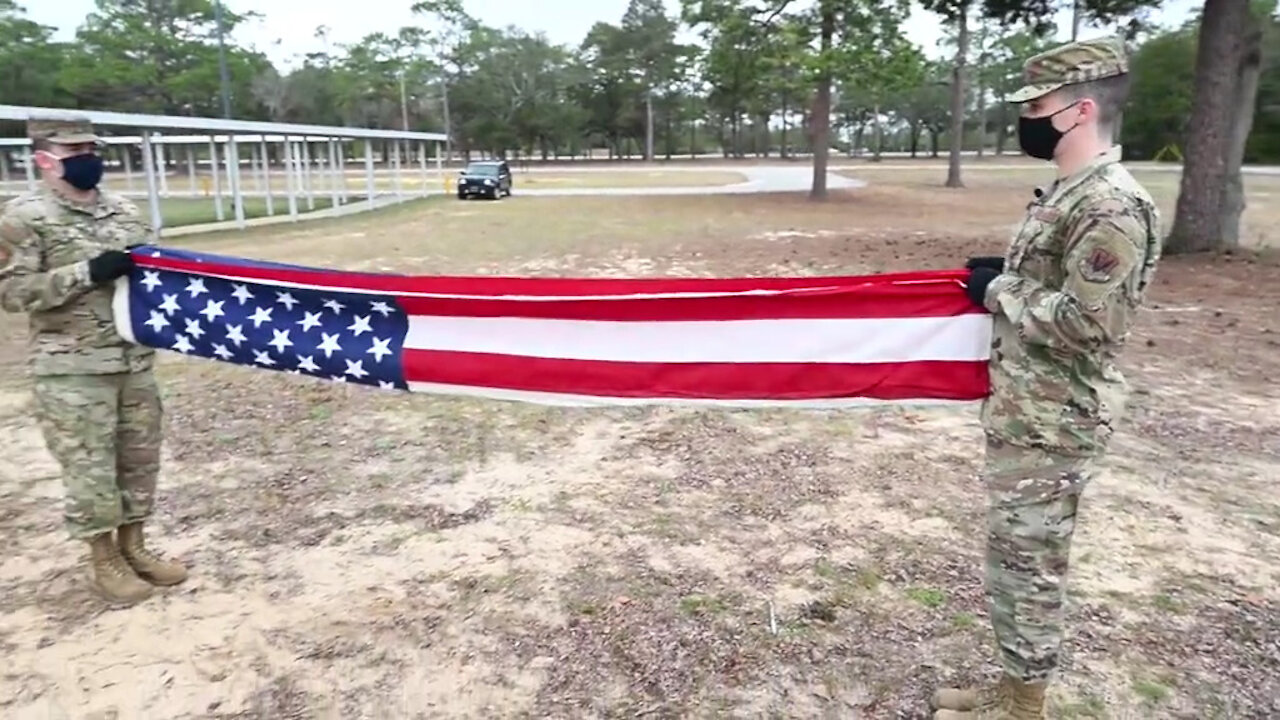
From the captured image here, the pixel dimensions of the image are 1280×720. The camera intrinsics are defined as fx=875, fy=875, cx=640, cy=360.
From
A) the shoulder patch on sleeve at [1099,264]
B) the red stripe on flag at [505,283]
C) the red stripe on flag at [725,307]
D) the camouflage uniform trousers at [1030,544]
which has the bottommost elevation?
the camouflage uniform trousers at [1030,544]

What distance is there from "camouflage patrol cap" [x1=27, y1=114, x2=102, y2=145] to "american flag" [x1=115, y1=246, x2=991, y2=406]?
1.48 ft

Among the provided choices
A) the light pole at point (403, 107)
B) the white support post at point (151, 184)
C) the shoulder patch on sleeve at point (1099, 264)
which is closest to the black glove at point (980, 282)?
the shoulder patch on sleeve at point (1099, 264)

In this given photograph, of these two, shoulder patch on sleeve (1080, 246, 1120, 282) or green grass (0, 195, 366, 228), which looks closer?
shoulder patch on sleeve (1080, 246, 1120, 282)

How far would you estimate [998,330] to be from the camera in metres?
2.49

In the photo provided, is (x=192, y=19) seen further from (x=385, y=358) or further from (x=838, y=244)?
(x=385, y=358)

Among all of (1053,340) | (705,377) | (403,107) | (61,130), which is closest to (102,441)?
(61,130)

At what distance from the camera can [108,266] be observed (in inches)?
120

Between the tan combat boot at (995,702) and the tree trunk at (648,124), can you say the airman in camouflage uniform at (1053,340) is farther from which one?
the tree trunk at (648,124)

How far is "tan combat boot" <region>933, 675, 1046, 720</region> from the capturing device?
244 centimetres

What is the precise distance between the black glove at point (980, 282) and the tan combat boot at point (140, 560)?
10.1 feet

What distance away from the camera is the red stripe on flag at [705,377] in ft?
9.60

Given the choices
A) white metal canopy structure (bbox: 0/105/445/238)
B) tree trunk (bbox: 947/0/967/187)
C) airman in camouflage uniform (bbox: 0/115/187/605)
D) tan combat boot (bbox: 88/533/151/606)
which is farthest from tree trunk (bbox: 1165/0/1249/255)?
tree trunk (bbox: 947/0/967/187)

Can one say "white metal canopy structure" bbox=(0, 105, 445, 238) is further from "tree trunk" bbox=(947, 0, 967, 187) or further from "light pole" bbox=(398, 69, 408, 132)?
"light pole" bbox=(398, 69, 408, 132)

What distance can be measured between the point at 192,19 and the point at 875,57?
53.0 meters
